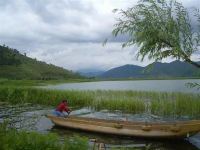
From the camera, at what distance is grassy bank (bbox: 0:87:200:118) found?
1380 inches

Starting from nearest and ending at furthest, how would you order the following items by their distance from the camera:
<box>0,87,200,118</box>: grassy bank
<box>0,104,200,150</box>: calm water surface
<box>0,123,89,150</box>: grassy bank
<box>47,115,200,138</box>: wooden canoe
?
<box>0,123,89,150</box>: grassy bank
<box>0,104,200,150</box>: calm water surface
<box>47,115,200,138</box>: wooden canoe
<box>0,87,200,118</box>: grassy bank

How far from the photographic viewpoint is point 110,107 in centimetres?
3900

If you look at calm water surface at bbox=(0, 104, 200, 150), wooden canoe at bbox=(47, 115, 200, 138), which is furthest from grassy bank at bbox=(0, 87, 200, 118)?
wooden canoe at bbox=(47, 115, 200, 138)

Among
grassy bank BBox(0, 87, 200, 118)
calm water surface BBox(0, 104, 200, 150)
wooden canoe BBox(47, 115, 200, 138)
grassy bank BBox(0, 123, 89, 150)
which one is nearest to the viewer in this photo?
grassy bank BBox(0, 123, 89, 150)

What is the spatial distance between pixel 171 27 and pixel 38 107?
108ft

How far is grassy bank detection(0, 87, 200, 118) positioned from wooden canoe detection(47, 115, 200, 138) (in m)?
5.99

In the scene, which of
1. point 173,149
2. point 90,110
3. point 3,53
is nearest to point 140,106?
Result: point 90,110

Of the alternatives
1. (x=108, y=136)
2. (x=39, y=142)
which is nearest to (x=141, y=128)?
(x=108, y=136)

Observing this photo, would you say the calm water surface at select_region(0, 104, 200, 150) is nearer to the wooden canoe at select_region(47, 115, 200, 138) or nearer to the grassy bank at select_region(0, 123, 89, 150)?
the wooden canoe at select_region(47, 115, 200, 138)

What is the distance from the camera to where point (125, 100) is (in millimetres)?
38781

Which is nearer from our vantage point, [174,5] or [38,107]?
[174,5]

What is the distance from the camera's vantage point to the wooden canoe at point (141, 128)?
24016mm

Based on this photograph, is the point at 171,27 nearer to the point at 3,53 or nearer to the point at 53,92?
the point at 53,92

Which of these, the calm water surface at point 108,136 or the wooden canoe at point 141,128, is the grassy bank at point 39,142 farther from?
the wooden canoe at point 141,128
